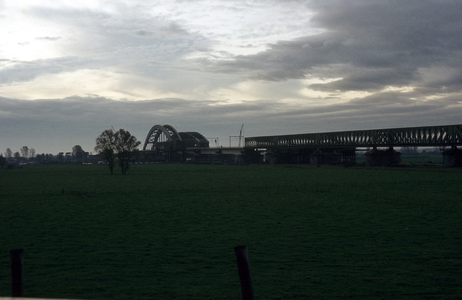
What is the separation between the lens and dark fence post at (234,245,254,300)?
9.21m

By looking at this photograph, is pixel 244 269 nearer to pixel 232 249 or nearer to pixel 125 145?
pixel 232 249

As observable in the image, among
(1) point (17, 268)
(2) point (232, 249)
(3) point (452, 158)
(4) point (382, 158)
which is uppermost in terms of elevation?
(4) point (382, 158)

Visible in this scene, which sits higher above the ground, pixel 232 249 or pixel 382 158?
pixel 382 158

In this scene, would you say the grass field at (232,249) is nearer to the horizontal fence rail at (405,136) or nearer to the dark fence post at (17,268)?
the dark fence post at (17,268)

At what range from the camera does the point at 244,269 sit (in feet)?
30.9

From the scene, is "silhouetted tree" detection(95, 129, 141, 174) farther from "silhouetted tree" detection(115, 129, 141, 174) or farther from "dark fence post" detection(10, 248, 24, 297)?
"dark fence post" detection(10, 248, 24, 297)

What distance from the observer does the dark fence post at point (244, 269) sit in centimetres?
921

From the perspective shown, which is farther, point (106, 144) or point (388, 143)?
point (388, 143)

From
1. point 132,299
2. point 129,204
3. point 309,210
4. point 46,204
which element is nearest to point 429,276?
point 132,299

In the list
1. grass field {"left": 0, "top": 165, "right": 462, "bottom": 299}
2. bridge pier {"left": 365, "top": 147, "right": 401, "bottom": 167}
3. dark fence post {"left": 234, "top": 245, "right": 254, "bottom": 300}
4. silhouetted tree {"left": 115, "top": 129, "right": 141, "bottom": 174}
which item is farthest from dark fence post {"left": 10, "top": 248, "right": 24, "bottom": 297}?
bridge pier {"left": 365, "top": 147, "right": 401, "bottom": 167}

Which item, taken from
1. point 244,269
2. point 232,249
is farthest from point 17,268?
point 232,249

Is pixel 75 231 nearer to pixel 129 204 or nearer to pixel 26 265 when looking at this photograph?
pixel 26 265

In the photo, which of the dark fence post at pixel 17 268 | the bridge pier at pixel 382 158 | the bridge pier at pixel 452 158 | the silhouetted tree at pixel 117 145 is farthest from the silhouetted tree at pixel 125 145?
the dark fence post at pixel 17 268

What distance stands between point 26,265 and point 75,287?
4.30 metres
